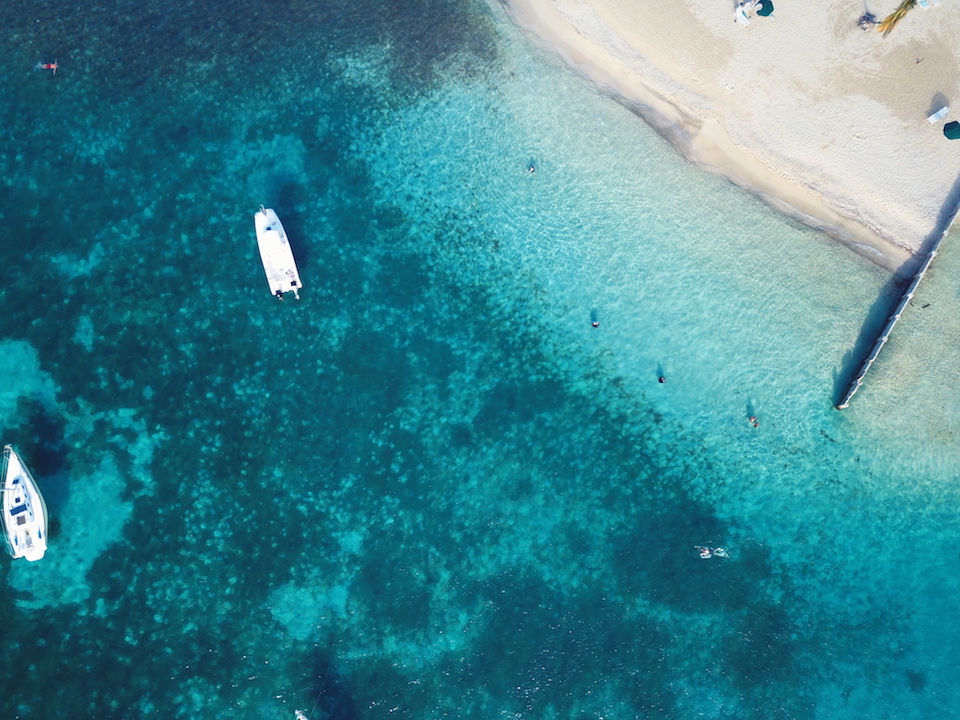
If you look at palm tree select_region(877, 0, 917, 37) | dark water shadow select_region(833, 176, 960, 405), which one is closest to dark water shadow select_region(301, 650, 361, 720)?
dark water shadow select_region(833, 176, 960, 405)

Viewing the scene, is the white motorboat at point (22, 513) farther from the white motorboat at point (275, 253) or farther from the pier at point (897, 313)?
the pier at point (897, 313)

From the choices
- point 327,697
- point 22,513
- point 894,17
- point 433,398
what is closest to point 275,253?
point 433,398

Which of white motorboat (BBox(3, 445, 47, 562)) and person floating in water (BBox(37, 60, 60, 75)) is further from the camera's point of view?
person floating in water (BBox(37, 60, 60, 75))

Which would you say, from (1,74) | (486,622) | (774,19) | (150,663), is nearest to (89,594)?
(150,663)

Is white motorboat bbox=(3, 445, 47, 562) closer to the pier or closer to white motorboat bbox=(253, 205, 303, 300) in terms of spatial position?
white motorboat bbox=(253, 205, 303, 300)

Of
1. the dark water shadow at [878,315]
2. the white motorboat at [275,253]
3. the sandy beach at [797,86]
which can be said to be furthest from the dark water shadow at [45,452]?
the dark water shadow at [878,315]

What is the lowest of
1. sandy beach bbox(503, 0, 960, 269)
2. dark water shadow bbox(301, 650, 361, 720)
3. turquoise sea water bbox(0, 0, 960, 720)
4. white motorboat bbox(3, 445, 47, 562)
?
dark water shadow bbox(301, 650, 361, 720)

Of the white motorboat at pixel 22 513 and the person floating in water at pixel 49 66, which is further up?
the person floating in water at pixel 49 66
